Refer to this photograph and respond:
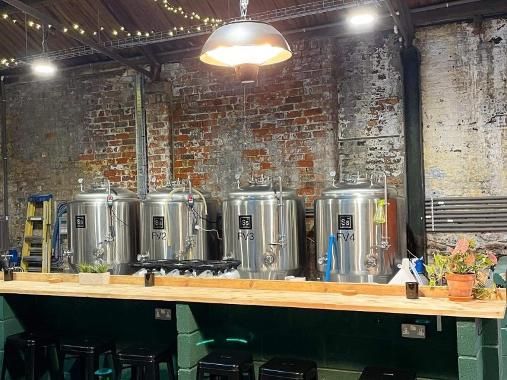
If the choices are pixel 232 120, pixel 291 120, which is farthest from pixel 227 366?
pixel 232 120

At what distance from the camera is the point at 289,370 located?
3.05 metres

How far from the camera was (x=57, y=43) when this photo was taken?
735cm

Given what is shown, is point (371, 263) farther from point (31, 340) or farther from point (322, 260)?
point (31, 340)

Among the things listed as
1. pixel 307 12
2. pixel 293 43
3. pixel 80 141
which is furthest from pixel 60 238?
pixel 307 12

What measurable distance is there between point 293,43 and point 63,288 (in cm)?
394

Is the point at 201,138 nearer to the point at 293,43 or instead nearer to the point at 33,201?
the point at 293,43

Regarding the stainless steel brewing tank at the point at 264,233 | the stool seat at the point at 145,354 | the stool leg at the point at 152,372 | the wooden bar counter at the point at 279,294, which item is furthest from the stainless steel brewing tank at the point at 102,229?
the stool leg at the point at 152,372

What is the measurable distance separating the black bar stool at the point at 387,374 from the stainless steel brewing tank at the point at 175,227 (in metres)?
3.28

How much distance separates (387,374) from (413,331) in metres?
0.27

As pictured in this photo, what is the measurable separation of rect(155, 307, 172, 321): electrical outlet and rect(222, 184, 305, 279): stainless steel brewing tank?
214 centimetres

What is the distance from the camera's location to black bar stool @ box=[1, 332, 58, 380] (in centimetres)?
386

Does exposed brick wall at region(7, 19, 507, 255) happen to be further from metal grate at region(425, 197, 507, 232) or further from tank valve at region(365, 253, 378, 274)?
tank valve at region(365, 253, 378, 274)

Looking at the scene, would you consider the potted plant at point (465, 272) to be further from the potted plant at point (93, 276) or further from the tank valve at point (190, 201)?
the tank valve at point (190, 201)

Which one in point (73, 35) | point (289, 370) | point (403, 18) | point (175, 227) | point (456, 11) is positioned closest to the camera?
point (289, 370)
